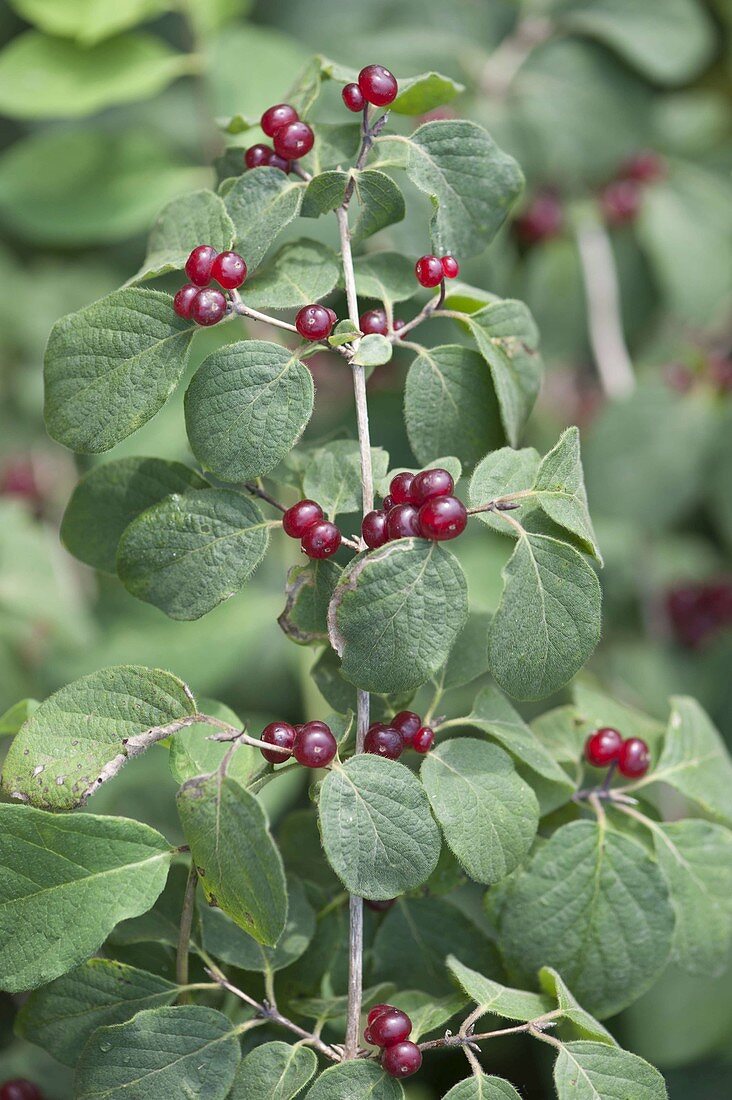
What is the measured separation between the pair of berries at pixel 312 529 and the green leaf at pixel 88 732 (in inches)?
3.7

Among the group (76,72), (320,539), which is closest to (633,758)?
(320,539)

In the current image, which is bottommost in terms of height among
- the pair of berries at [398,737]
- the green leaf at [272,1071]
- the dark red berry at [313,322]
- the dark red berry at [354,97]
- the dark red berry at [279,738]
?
the green leaf at [272,1071]

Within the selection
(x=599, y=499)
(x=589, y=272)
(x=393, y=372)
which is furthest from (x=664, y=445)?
(x=393, y=372)

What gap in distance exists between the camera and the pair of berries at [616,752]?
69 centimetres

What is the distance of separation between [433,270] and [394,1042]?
1.31 ft

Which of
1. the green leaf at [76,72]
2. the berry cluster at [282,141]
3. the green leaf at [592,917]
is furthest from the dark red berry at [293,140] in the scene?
the green leaf at [76,72]

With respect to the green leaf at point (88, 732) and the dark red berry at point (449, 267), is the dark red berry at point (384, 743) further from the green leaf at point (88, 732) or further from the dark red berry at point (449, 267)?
the dark red berry at point (449, 267)

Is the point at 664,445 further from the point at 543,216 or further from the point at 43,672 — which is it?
the point at 43,672

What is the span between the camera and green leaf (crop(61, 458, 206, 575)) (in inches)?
25.3

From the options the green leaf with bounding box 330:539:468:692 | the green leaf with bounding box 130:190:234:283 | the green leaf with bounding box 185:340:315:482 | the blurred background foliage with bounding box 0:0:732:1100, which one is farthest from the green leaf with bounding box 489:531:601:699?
the blurred background foliage with bounding box 0:0:732:1100

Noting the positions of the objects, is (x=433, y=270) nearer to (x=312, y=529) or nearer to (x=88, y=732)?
(x=312, y=529)

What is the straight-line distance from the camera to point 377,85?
0.59m

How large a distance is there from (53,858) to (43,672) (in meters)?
0.65

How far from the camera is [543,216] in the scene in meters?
1.37
